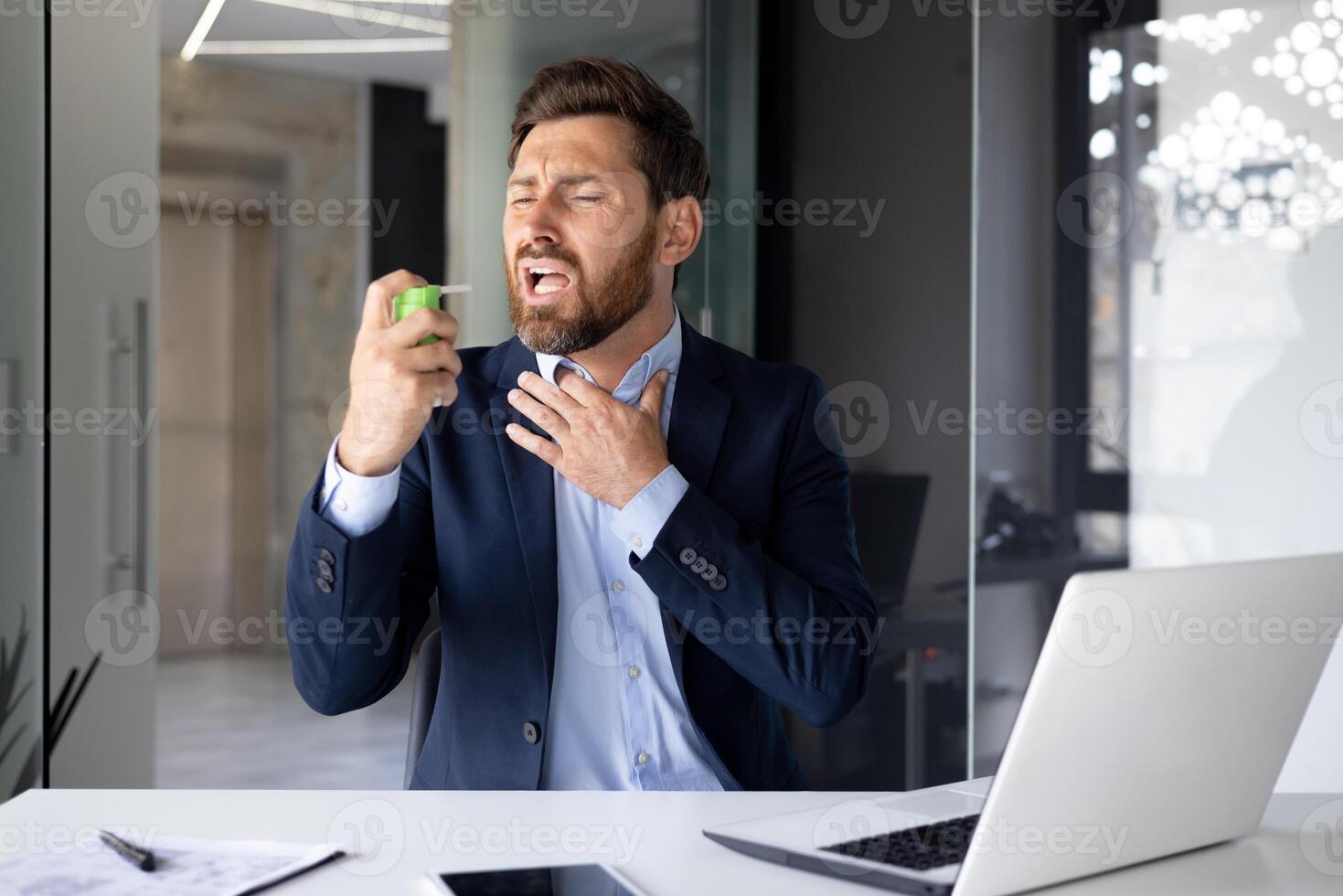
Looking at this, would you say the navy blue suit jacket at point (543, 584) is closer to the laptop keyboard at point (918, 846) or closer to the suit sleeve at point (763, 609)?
the suit sleeve at point (763, 609)

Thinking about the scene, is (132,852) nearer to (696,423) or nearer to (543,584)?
(543,584)

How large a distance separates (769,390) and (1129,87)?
61.6 inches

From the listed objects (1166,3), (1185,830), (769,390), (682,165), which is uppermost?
(1166,3)

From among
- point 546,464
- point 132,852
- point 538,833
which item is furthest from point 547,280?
point 132,852

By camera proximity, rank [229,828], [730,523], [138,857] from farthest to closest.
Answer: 1. [730,523]
2. [229,828]
3. [138,857]

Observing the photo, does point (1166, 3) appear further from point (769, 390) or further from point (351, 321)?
point (351, 321)

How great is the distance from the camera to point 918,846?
1111mm

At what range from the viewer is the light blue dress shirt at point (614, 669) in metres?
1.67

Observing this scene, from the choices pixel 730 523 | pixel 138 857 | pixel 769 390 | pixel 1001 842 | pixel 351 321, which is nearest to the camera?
pixel 1001 842

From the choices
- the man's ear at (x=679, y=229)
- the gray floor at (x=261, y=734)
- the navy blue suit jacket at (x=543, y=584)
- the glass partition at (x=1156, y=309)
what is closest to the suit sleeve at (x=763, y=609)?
the navy blue suit jacket at (x=543, y=584)

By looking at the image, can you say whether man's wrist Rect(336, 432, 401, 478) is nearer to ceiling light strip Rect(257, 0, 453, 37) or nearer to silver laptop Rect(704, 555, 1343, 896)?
silver laptop Rect(704, 555, 1343, 896)

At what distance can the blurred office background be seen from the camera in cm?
270

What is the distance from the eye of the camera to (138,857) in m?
1.08

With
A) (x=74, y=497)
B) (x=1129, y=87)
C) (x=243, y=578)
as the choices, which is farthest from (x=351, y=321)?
(x=1129, y=87)
